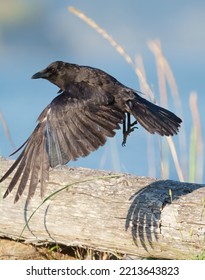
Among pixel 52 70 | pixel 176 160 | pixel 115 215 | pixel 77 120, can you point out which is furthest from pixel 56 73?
pixel 115 215

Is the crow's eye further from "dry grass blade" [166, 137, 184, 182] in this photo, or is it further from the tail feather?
"dry grass blade" [166, 137, 184, 182]

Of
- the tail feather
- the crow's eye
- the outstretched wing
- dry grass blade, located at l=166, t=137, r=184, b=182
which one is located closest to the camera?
the outstretched wing

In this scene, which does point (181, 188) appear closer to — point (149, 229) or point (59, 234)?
point (149, 229)

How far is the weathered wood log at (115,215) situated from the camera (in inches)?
235

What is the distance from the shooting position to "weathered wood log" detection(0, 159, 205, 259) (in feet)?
19.6

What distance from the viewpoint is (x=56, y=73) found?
7.16m

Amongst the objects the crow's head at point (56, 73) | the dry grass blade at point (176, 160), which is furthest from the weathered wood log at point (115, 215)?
the crow's head at point (56, 73)

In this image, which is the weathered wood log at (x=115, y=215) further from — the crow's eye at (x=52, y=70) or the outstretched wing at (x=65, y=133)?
the crow's eye at (x=52, y=70)

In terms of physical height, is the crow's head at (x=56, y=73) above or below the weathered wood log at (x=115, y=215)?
above

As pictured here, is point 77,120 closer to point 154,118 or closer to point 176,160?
point 154,118

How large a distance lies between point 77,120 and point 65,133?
0.19 metres

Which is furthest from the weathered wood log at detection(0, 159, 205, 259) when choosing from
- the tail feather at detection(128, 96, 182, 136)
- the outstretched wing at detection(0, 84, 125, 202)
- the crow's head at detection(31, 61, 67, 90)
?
the crow's head at detection(31, 61, 67, 90)
